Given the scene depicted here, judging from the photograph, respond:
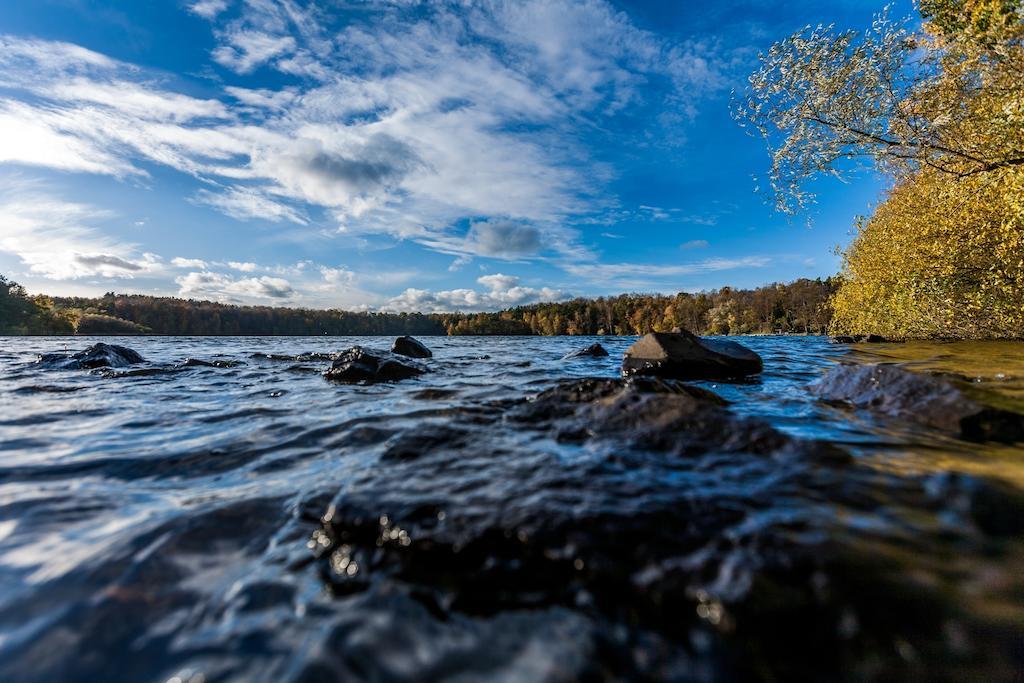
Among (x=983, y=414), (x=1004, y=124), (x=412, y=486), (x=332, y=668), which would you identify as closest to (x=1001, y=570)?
(x=332, y=668)

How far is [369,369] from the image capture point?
1211cm

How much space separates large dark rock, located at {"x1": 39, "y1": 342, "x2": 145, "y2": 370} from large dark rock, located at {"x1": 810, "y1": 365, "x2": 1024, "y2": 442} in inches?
840

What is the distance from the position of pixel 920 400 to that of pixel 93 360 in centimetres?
2229

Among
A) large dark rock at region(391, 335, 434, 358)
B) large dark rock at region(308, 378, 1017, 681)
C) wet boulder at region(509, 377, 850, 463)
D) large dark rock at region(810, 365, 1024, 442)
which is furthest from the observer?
large dark rock at region(391, 335, 434, 358)

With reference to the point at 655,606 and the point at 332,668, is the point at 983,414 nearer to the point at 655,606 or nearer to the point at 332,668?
the point at 655,606

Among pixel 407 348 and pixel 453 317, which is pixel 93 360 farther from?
pixel 453 317

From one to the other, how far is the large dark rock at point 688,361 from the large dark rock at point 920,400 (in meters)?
3.48

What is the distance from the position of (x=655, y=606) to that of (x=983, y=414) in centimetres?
548

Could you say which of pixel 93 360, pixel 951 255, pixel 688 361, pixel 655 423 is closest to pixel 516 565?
pixel 655 423

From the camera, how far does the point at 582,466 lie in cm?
384

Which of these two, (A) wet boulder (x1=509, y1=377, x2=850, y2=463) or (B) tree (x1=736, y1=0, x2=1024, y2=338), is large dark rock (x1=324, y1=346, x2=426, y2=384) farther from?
(B) tree (x1=736, y1=0, x2=1024, y2=338)

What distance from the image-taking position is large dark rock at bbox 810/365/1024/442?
4.81 m

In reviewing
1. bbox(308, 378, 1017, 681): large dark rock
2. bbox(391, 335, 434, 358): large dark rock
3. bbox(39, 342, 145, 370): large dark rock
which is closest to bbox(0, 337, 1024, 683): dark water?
bbox(308, 378, 1017, 681): large dark rock

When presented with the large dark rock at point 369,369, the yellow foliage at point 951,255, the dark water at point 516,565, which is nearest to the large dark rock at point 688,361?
the large dark rock at point 369,369
